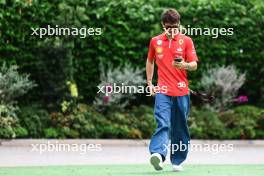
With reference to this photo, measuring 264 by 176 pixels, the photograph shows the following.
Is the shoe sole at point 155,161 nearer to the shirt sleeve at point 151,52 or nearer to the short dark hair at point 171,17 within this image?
the shirt sleeve at point 151,52

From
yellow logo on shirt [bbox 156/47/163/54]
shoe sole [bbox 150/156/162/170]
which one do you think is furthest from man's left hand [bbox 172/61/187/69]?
shoe sole [bbox 150/156/162/170]

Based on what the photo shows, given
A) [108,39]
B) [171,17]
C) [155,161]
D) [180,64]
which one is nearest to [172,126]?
[155,161]

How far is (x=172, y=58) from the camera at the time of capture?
11.0 metres

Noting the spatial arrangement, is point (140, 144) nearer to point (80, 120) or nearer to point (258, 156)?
point (80, 120)

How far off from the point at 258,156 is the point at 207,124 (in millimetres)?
3606

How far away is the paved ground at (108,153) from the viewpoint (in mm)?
14148

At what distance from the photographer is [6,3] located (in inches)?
744

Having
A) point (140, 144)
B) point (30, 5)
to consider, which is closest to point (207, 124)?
point (140, 144)

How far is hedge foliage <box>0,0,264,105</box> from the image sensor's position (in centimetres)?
1895

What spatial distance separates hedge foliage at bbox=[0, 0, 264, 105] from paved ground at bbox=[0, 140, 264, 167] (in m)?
1.77

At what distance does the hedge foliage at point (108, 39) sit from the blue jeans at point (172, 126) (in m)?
7.81

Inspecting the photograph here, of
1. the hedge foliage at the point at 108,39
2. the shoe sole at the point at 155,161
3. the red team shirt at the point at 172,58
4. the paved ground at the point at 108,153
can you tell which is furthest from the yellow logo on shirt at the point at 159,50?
the hedge foliage at the point at 108,39

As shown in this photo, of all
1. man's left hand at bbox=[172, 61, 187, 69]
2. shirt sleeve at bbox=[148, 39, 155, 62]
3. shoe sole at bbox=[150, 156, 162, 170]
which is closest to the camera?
shoe sole at bbox=[150, 156, 162, 170]

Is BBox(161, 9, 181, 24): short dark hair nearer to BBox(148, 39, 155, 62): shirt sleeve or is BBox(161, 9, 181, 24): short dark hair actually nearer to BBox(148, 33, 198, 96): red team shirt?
BBox(148, 33, 198, 96): red team shirt
